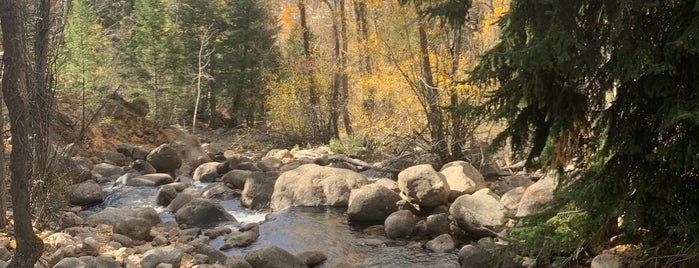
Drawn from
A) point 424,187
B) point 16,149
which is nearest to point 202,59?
point 424,187

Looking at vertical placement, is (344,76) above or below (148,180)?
above

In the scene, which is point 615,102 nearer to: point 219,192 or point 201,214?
point 201,214

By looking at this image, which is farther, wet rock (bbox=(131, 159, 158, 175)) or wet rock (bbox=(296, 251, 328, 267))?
wet rock (bbox=(131, 159, 158, 175))

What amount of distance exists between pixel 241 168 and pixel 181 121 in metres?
15.5

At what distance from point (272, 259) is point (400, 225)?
2755mm

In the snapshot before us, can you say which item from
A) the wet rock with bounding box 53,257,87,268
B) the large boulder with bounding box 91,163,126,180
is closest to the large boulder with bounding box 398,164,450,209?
the wet rock with bounding box 53,257,87,268

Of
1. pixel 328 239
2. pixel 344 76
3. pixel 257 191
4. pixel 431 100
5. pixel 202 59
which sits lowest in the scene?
pixel 328 239

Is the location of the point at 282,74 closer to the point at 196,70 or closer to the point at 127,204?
the point at 196,70

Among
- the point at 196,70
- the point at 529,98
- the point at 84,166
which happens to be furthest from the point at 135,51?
the point at 529,98

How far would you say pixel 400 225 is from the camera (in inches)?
388

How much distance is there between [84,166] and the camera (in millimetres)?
15281

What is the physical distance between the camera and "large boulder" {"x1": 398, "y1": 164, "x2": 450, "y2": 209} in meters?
10.9

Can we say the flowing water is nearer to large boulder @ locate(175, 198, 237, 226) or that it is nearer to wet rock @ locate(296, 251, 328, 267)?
wet rock @ locate(296, 251, 328, 267)

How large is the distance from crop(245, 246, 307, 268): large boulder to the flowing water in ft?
2.18
